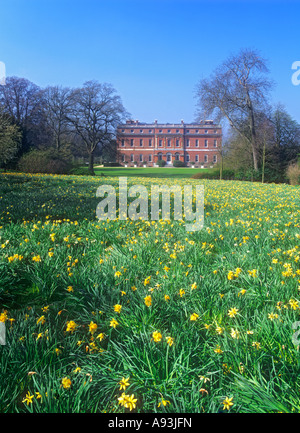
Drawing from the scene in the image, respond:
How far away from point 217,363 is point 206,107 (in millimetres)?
30851

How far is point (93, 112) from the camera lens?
33.1 metres

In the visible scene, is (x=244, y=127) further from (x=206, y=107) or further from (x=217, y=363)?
(x=217, y=363)

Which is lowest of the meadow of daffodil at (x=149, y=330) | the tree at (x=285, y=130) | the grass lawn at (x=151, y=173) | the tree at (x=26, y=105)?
the meadow of daffodil at (x=149, y=330)

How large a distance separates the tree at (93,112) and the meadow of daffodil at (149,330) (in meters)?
30.4

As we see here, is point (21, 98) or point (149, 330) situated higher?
point (21, 98)

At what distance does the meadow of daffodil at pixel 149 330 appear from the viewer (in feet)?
4.76

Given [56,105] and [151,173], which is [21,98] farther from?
[151,173]

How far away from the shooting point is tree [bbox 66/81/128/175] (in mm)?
32719

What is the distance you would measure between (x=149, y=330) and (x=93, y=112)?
34.0 metres

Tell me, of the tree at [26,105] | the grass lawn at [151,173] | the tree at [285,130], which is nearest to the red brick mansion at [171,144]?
the grass lawn at [151,173]

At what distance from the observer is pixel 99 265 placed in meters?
3.14

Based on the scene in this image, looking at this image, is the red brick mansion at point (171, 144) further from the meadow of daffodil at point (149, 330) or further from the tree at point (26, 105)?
the meadow of daffodil at point (149, 330)

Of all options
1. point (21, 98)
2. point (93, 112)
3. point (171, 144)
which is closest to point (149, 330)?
point (93, 112)

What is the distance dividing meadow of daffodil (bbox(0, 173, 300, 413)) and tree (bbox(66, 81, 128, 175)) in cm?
3036
